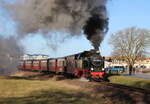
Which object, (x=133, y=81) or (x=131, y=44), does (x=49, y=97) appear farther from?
(x=131, y=44)

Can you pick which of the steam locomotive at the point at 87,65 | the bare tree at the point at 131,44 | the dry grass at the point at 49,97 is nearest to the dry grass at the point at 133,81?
the steam locomotive at the point at 87,65

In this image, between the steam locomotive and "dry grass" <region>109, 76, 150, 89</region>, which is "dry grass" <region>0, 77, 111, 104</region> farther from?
the steam locomotive

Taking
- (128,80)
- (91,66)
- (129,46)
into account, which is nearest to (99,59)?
(91,66)

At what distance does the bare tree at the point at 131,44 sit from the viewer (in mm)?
73812

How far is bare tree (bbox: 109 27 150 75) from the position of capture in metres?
73.8

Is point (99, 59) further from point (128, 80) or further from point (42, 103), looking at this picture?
point (42, 103)

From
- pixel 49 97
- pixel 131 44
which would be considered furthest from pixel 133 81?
pixel 131 44

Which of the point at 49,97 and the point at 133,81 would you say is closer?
the point at 49,97

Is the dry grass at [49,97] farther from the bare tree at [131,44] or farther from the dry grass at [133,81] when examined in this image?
the bare tree at [131,44]

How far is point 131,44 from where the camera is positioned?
74.7 m

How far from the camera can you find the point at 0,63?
37781 mm

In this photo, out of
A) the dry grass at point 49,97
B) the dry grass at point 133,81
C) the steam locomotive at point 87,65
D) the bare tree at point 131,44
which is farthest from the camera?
the bare tree at point 131,44

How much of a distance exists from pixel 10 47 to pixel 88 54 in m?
10.6

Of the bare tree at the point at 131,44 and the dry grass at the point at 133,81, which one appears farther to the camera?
the bare tree at the point at 131,44
